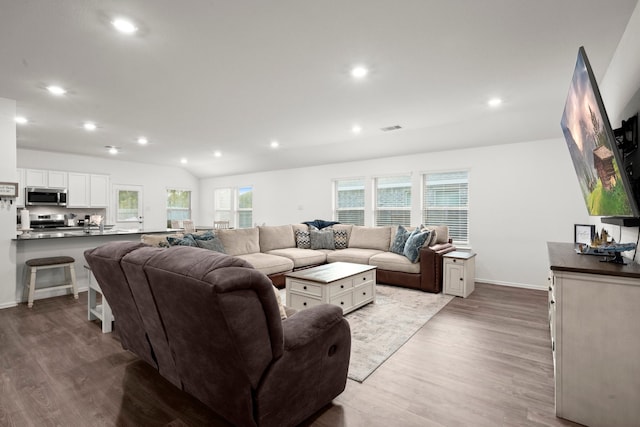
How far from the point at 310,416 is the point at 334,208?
548 cm

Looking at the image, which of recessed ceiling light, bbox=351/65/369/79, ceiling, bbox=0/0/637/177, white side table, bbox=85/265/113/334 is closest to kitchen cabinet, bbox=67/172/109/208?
ceiling, bbox=0/0/637/177

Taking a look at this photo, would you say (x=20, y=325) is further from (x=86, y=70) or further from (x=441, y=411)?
(x=441, y=411)

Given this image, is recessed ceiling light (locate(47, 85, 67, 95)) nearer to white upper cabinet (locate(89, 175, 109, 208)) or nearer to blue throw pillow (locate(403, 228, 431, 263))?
white upper cabinet (locate(89, 175, 109, 208))

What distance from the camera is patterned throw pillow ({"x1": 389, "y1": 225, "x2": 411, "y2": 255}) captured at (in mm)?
5270

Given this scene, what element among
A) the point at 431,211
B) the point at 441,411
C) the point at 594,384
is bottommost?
the point at 441,411

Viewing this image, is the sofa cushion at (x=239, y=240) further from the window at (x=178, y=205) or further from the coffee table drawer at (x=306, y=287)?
the window at (x=178, y=205)

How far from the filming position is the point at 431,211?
5879 millimetres

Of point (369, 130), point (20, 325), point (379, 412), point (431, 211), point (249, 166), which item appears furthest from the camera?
point (249, 166)

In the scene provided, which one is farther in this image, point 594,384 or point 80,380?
point 80,380

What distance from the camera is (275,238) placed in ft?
19.3

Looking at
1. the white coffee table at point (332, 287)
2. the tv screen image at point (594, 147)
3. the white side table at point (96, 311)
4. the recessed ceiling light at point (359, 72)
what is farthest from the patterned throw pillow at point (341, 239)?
the tv screen image at point (594, 147)

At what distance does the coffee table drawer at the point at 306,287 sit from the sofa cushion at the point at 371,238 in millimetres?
2468

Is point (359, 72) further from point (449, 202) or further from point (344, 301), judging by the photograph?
point (449, 202)

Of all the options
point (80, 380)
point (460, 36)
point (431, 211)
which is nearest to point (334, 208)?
point (431, 211)
